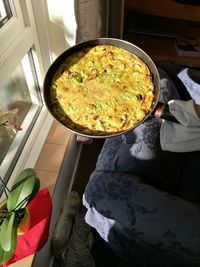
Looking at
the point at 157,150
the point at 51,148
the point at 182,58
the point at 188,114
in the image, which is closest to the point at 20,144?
the point at 51,148

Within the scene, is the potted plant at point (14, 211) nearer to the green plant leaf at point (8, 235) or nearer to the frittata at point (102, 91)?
the green plant leaf at point (8, 235)

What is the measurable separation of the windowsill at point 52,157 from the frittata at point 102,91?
0.38m

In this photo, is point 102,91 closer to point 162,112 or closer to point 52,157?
point 162,112

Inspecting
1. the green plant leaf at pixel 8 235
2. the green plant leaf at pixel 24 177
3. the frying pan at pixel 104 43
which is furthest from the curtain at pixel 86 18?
the green plant leaf at pixel 8 235

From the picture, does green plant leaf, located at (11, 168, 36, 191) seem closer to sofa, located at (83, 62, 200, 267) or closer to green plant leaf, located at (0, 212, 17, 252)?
green plant leaf, located at (0, 212, 17, 252)

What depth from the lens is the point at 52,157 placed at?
1.01 meters

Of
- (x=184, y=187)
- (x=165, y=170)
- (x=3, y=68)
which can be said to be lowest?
(x=184, y=187)

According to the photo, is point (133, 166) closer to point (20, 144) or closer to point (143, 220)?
point (143, 220)

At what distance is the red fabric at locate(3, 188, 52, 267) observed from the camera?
2.46ft

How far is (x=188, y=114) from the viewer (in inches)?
36.0

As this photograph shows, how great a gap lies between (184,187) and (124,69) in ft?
1.76

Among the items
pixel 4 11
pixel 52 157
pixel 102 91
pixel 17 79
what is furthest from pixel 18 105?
pixel 102 91

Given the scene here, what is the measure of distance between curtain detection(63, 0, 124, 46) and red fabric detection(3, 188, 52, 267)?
1.65ft

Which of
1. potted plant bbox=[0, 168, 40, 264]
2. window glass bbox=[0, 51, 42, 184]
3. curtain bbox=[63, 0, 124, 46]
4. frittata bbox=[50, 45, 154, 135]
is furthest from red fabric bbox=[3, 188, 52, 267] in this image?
curtain bbox=[63, 0, 124, 46]
